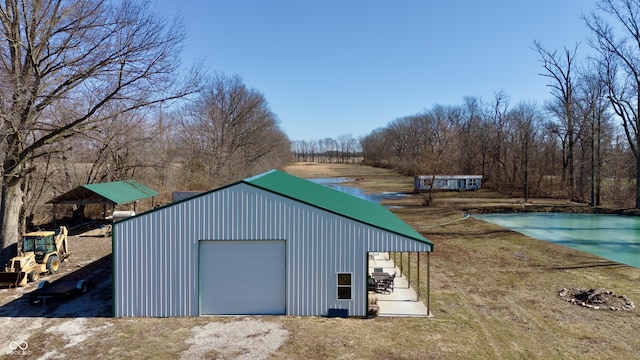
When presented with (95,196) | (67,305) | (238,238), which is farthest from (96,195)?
(238,238)

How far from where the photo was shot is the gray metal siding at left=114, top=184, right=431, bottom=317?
10672 millimetres

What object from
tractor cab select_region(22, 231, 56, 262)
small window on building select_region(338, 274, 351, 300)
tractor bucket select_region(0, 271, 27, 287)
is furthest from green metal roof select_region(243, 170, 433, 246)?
tractor bucket select_region(0, 271, 27, 287)

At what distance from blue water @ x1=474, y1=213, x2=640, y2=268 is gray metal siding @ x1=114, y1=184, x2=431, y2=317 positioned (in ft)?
49.9

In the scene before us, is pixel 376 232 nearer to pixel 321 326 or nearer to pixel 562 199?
pixel 321 326

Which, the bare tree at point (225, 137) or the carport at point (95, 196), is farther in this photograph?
the bare tree at point (225, 137)

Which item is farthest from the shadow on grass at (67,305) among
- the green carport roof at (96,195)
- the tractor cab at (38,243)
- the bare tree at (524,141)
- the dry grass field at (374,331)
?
the bare tree at (524,141)

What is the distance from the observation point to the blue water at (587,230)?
20844 millimetres

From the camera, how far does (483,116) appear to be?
69.0 meters

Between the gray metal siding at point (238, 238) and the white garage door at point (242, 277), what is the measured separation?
235mm

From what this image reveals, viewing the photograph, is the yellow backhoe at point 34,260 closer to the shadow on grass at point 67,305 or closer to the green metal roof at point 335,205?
the shadow on grass at point 67,305

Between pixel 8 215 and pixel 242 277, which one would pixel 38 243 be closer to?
pixel 8 215

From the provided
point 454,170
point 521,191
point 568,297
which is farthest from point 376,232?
point 454,170

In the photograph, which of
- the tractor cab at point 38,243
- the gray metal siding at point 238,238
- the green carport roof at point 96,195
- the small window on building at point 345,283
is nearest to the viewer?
the gray metal siding at point 238,238

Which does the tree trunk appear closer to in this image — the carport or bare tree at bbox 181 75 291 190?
the carport
